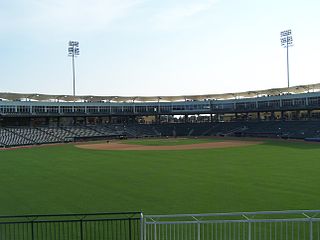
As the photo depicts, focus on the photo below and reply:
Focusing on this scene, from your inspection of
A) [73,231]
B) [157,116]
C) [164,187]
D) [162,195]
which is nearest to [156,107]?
[157,116]

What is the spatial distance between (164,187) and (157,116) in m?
81.2

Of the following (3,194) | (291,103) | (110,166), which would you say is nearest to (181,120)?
(291,103)

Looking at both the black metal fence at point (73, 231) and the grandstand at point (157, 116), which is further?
the grandstand at point (157, 116)

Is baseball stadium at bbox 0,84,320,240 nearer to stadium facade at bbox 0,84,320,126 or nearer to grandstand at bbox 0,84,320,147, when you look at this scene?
grandstand at bbox 0,84,320,147

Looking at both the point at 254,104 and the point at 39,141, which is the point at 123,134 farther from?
the point at 254,104

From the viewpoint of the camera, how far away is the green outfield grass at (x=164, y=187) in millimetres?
16047

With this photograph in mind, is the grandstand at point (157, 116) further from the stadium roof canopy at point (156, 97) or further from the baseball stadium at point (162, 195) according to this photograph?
the baseball stadium at point (162, 195)

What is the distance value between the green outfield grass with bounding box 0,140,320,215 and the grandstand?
40.7 metres

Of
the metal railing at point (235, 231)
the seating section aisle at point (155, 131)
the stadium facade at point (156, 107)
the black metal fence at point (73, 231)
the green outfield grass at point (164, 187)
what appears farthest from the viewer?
the stadium facade at point (156, 107)

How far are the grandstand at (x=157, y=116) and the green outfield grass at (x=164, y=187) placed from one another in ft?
133

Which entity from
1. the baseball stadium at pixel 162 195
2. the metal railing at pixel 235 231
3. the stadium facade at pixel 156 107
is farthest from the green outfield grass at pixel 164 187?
the stadium facade at pixel 156 107

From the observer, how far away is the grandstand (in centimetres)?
7175

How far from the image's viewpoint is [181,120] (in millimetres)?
104000

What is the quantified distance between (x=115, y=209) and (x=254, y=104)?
7475 cm
